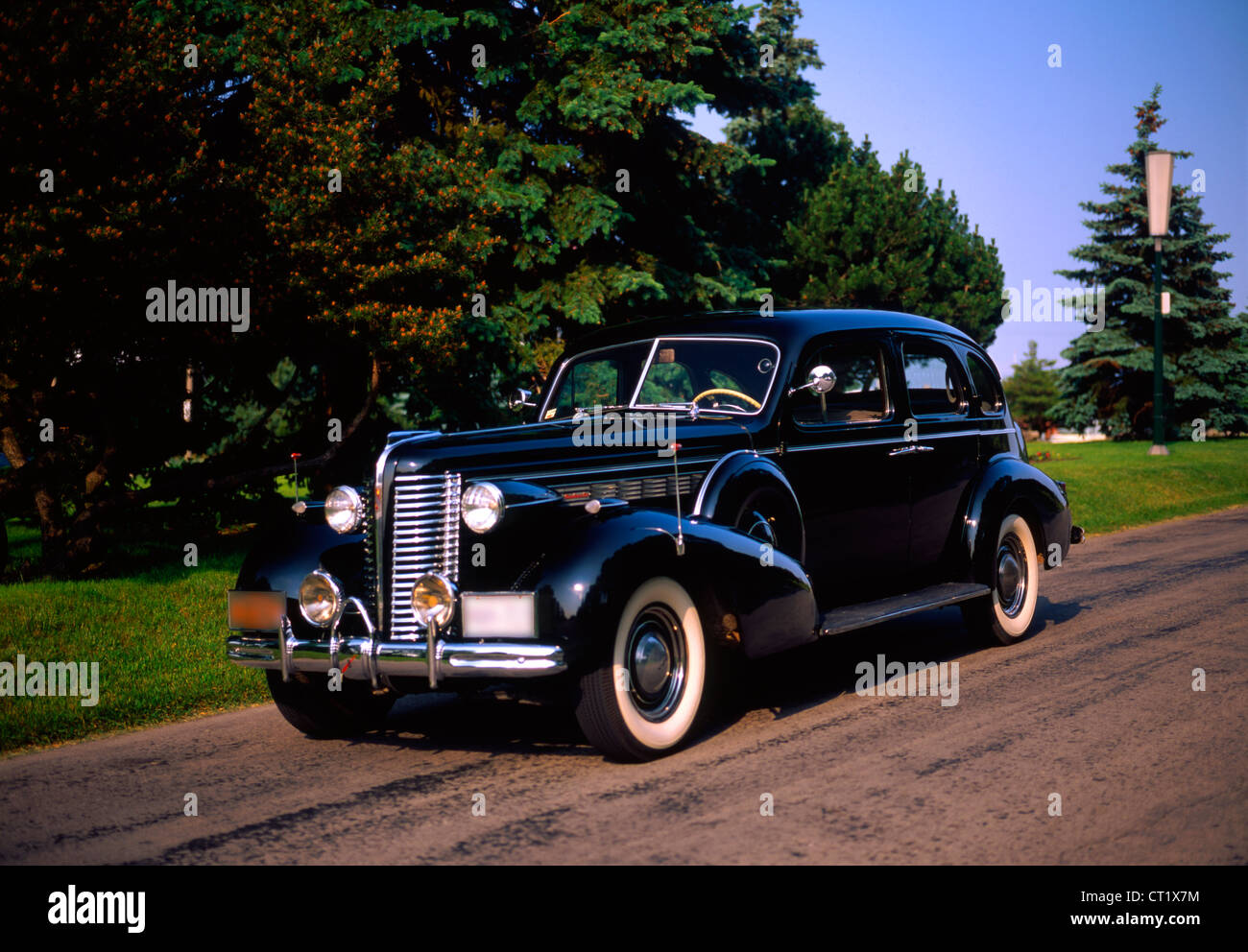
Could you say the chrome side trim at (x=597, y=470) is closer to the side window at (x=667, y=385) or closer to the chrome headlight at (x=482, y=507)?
the chrome headlight at (x=482, y=507)

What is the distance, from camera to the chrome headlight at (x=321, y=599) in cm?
562

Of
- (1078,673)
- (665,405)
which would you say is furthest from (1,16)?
(1078,673)

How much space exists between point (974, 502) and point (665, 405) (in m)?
2.56

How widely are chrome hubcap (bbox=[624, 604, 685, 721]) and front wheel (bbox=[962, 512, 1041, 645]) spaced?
3164mm

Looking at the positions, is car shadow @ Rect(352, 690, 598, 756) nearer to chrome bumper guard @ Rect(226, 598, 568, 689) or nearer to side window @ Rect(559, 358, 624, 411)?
chrome bumper guard @ Rect(226, 598, 568, 689)

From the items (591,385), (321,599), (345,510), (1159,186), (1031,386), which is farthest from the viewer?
(1031,386)

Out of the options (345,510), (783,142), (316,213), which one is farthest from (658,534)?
(783,142)

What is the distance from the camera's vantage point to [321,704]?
630 centimetres

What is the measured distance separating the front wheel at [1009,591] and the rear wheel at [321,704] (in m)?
4.20

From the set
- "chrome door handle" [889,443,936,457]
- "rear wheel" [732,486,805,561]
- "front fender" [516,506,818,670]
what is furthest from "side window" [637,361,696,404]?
"chrome door handle" [889,443,936,457]

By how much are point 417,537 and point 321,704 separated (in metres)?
1.37

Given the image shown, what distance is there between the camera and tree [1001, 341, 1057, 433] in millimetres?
78375

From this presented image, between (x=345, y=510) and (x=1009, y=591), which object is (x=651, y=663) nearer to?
(x=345, y=510)
